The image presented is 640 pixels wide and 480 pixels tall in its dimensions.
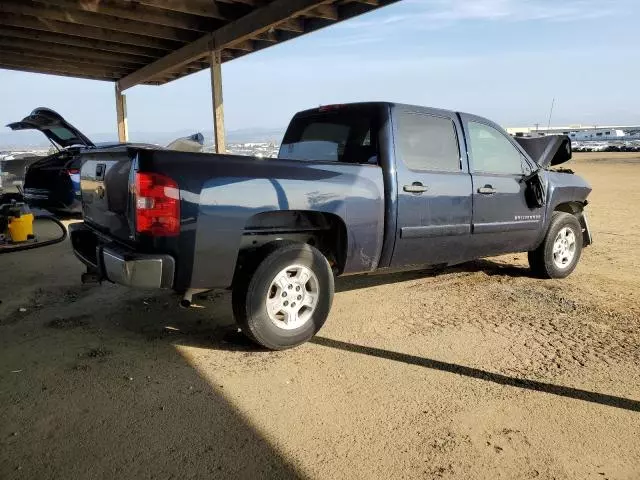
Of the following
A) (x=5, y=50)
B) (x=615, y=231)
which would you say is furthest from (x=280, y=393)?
(x=5, y=50)

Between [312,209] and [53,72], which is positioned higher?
[53,72]

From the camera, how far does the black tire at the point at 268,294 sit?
3365 mm

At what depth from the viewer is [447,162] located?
175 inches

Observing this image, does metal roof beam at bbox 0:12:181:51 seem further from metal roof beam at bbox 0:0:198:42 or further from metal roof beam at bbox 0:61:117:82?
metal roof beam at bbox 0:61:117:82

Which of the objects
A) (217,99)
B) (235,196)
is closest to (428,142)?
(235,196)

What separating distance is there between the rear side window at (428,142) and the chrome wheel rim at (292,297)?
128cm

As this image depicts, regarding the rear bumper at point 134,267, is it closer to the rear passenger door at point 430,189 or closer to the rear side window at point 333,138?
the rear side window at point 333,138

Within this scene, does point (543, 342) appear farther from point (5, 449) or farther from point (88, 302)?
point (88, 302)

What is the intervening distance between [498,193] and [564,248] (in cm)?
141

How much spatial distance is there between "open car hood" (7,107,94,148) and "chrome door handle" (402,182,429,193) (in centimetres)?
623

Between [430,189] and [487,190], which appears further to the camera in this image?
[487,190]

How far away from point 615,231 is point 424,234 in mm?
5611

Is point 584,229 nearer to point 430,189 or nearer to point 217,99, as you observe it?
point 430,189

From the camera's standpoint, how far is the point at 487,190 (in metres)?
4.66
